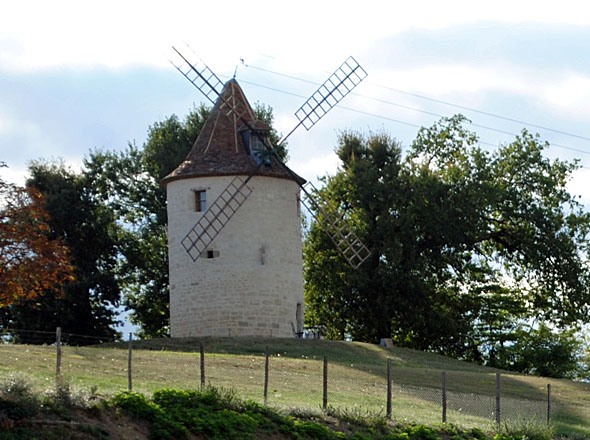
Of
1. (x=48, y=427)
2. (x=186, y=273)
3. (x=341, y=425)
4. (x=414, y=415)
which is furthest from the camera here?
(x=186, y=273)

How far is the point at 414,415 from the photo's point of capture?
35188 mm

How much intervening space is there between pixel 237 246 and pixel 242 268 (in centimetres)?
100

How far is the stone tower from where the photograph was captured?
2164 inches

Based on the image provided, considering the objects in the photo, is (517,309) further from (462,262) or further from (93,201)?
(93,201)

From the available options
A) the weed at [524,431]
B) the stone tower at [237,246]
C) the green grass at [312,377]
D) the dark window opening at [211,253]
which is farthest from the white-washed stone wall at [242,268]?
the weed at [524,431]

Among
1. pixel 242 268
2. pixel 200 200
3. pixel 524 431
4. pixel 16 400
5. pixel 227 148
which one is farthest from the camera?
pixel 227 148

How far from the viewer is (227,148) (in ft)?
190

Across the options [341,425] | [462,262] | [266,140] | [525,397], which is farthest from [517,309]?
[341,425]

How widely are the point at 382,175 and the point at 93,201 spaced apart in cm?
1419

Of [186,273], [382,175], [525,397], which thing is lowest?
[525,397]

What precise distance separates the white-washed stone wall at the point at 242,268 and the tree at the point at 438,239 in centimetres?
759

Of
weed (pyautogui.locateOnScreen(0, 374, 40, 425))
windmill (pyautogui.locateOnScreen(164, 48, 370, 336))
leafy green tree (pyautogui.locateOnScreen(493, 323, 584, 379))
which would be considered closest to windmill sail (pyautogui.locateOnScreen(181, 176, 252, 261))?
windmill (pyautogui.locateOnScreen(164, 48, 370, 336))

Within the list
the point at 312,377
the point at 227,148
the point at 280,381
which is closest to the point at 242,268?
the point at 227,148

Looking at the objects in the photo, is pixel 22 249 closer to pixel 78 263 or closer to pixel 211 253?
pixel 211 253
